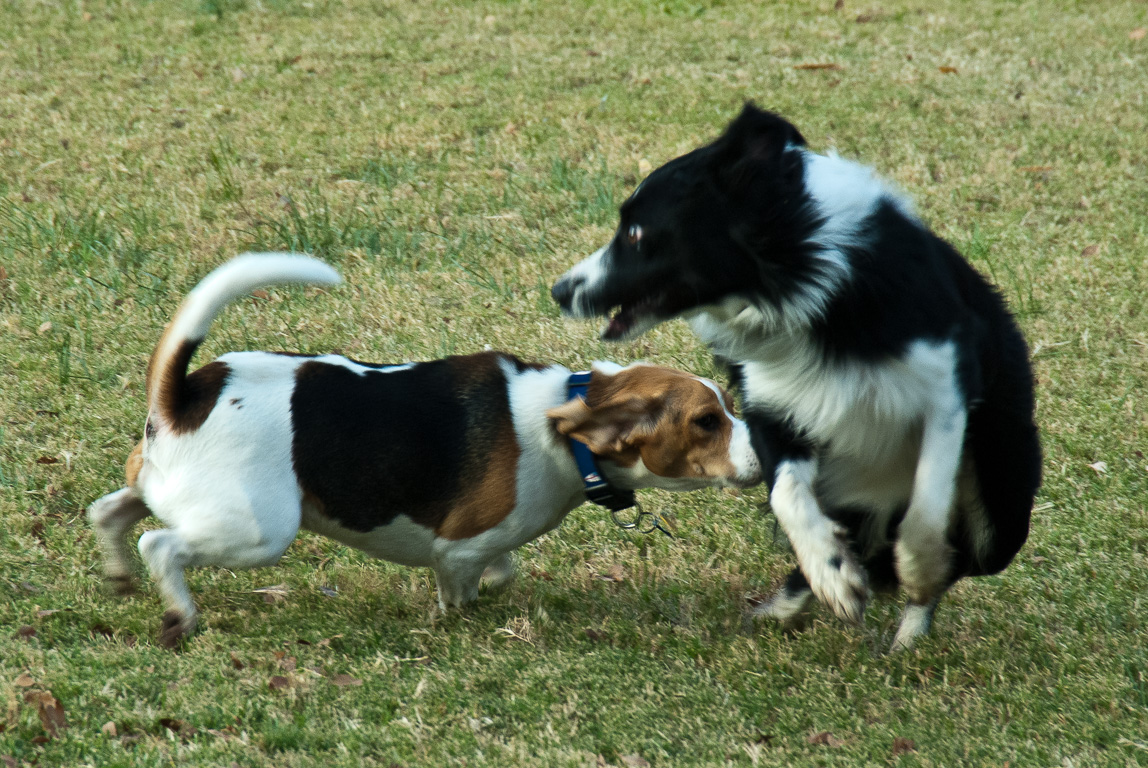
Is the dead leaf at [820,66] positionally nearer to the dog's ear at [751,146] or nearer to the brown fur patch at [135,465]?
the dog's ear at [751,146]

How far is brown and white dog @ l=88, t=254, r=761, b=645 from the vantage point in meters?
3.19

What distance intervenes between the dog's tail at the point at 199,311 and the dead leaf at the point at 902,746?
6.59 ft

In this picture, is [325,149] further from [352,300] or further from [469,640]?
[469,640]

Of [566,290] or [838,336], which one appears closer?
[838,336]

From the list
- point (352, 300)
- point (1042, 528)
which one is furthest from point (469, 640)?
point (352, 300)

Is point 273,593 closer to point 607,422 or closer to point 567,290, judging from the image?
point 607,422

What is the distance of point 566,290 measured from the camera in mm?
3266

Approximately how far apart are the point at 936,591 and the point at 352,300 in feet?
11.5

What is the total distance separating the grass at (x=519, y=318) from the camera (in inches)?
120

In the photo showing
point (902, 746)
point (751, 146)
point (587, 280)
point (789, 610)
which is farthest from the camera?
point (789, 610)

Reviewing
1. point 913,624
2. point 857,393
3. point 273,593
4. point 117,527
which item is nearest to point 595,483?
point 857,393

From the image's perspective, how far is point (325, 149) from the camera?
766 cm

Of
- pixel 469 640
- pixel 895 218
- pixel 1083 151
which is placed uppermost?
pixel 895 218

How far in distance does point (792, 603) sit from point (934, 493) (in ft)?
2.39
